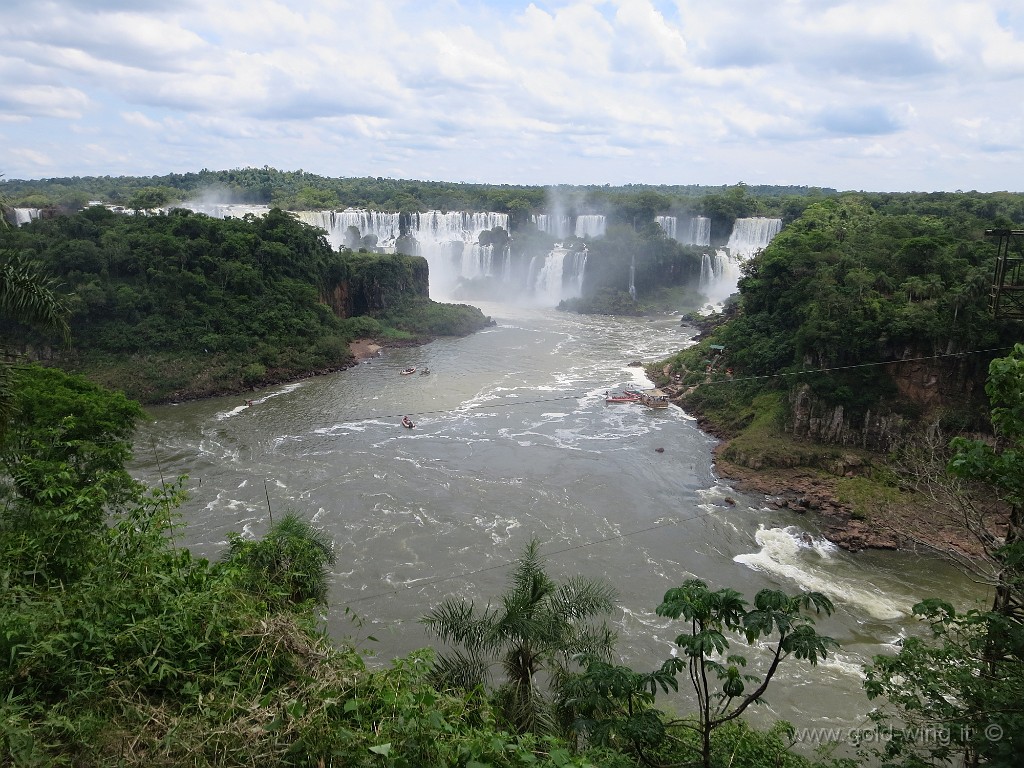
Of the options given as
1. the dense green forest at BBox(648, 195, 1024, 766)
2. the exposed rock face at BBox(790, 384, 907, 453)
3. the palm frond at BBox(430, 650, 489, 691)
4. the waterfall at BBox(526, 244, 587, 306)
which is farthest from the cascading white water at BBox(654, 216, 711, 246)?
the palm frond at BBox(430, 650, 489, 691)

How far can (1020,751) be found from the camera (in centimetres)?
420

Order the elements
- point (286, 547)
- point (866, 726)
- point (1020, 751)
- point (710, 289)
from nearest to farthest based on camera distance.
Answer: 1. point (1020, 751)
2. point (286, 547)
3. point (866, 726)
4. point (710, 289)

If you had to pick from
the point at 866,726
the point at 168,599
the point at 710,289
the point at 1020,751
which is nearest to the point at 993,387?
the point at 1020,751

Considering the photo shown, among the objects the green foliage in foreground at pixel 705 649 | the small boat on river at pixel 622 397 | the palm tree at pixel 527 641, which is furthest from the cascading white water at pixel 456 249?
the green foliage in foreground at pixel 705 649

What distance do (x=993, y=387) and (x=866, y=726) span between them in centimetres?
892

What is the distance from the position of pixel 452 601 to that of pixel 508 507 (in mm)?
6964

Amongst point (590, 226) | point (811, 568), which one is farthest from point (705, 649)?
point (590, 226)

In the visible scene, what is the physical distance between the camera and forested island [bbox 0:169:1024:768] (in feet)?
13.6

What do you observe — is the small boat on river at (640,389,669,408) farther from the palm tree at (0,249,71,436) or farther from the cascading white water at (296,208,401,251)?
the cascading white water at (296,208,401,251)

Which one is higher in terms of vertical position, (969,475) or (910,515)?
(969,475)

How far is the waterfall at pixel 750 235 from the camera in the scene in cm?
5638

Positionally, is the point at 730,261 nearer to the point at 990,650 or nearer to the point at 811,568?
the point at 811,568

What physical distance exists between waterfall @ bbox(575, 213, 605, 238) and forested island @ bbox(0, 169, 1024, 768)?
23.6 m

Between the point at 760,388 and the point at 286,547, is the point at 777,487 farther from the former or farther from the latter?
the point at 286,547
